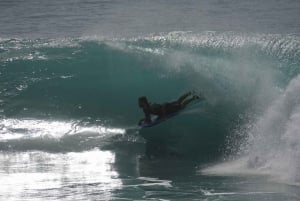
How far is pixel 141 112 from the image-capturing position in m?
20.0

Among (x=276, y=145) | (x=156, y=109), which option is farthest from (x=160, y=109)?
(x=276, y=145)

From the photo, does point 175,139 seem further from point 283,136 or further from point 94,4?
point 94,4

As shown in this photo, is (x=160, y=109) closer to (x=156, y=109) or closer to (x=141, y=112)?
(x=156, y=109)

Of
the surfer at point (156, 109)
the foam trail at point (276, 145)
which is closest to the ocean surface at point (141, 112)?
the foam trail at point (276, 145)

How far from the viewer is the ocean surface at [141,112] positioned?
14438mm

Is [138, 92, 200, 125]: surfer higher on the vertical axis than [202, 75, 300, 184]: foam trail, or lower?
higher

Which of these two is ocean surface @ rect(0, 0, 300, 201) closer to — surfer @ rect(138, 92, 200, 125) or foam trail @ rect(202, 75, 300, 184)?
foam trail @ rect(202, 75, 300, 184)

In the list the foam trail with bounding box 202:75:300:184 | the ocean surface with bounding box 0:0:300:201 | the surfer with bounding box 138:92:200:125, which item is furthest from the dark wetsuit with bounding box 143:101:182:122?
the foam trail with bounding box 202:75:300:184

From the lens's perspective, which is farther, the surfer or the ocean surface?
the surfer

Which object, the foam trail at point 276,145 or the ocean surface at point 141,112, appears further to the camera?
the foam trail at point 276,145

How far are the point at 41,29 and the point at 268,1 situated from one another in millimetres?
10586

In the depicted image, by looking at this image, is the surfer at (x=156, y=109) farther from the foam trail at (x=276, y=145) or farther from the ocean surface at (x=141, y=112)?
the foam trail at (x=276, y=145)

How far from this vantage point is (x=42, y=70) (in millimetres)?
23234

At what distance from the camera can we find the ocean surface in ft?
47.4
